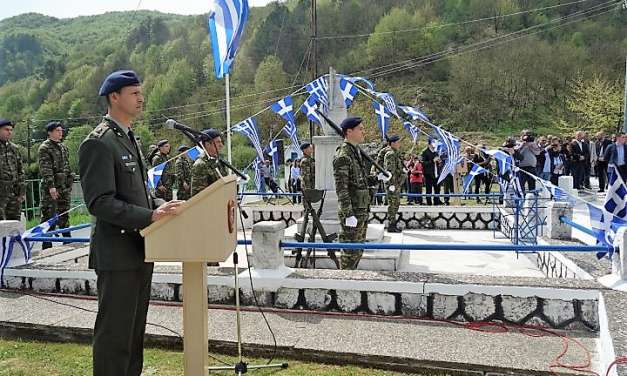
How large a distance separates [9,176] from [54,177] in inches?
25.1

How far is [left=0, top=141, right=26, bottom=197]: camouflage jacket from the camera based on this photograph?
738cm

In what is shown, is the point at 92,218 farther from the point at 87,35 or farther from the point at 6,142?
the point at 87,35

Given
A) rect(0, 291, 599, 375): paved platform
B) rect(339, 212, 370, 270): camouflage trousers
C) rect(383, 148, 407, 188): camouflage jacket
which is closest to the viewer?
rect(0, 291, 599, 375): paved platform

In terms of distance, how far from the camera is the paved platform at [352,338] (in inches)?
142

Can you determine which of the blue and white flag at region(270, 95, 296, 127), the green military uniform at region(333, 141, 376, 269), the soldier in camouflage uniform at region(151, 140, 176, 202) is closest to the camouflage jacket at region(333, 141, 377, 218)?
the green military uniform at region(333, 141, 376, 269)

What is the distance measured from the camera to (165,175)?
10.5 m

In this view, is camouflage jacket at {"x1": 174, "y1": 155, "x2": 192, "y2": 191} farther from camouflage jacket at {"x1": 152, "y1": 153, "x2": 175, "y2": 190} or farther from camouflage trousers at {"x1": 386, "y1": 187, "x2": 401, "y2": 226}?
camouflage trousers at {"x1": 386, "y1": 187, "x2": 401, "y2": 226}

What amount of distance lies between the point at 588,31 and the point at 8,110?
6988 cm

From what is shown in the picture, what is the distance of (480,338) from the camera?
Result: 399cm

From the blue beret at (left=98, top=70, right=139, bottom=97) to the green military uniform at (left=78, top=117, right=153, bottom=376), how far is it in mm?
161

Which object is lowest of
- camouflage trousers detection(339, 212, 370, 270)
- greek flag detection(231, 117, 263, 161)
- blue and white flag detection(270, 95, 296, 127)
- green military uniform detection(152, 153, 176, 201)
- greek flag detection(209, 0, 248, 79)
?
camouflage trousers detection(339, 212, 370, 270)

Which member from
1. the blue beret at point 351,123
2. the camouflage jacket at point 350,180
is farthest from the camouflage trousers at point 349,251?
the blue beret at point 351,123

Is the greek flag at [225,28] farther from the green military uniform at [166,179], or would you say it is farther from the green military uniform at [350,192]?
the green military uniform at [166,179]

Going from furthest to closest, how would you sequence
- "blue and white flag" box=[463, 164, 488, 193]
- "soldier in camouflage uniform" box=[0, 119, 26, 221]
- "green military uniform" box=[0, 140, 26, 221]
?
"blue and white flag" box=[463, 164, 488, 193], "green military uniform" box=[0, 140, 26, 221], "soldier in camouflage uniform" box=[0, 119, 26, 221]
